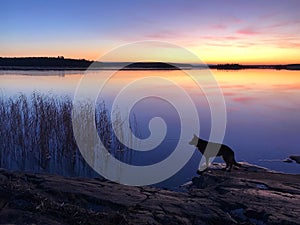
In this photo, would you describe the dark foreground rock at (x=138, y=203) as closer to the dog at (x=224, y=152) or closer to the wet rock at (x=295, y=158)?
the dog at (x=224, y=152)

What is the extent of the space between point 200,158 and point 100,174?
4.10 metres

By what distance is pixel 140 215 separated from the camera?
205 inches

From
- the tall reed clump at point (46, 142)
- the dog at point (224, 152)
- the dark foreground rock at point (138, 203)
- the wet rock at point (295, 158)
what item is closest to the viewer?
the dark foreground rock at point (138, 203)

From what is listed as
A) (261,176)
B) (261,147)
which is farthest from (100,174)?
(261,147)

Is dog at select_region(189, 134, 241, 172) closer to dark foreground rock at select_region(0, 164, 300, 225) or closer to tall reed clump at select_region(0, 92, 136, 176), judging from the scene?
dark foreground rock at select_region(0, 164, 300, 225)

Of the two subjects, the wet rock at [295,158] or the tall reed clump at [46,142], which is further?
the wet rock at [295,158]

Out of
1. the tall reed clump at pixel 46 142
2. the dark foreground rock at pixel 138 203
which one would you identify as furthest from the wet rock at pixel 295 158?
the tall reed clump at pixel 46 142

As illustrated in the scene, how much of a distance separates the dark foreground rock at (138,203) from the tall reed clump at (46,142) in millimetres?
3874

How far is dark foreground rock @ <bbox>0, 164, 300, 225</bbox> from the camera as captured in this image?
184 inches

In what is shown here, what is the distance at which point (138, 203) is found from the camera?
19.4ft

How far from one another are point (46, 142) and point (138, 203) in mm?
6941

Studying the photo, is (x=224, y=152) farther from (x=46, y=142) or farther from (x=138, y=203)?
(x=46, y=142)

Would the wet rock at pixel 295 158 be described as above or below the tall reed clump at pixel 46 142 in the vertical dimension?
below

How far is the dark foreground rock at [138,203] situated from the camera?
467cm
